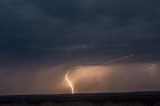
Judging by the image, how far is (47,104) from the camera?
36594mm

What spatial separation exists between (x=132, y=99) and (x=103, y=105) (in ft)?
19.8

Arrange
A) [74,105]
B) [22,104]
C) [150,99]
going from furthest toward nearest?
[150,99] < [22,104] < [74,105]

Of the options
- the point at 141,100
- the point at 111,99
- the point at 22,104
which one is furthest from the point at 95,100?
the point at 22,104

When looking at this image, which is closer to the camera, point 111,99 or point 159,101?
point 159,101

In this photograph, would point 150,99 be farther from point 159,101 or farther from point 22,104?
point 22,104

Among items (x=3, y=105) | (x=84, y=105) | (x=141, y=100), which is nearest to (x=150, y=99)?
(x=141, y=100)

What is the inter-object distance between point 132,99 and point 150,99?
1.87m

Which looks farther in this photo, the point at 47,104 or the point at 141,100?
the point at 141,100

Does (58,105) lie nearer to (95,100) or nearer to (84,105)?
(84,105)

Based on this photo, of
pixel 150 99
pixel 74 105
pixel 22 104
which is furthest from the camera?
pixel 150 99

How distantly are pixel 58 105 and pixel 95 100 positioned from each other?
21.8 ft

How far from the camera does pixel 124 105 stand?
34969 mm

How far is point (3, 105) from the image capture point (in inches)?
1507

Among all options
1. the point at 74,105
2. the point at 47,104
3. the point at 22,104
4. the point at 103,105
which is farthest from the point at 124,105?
the point at 22,104
